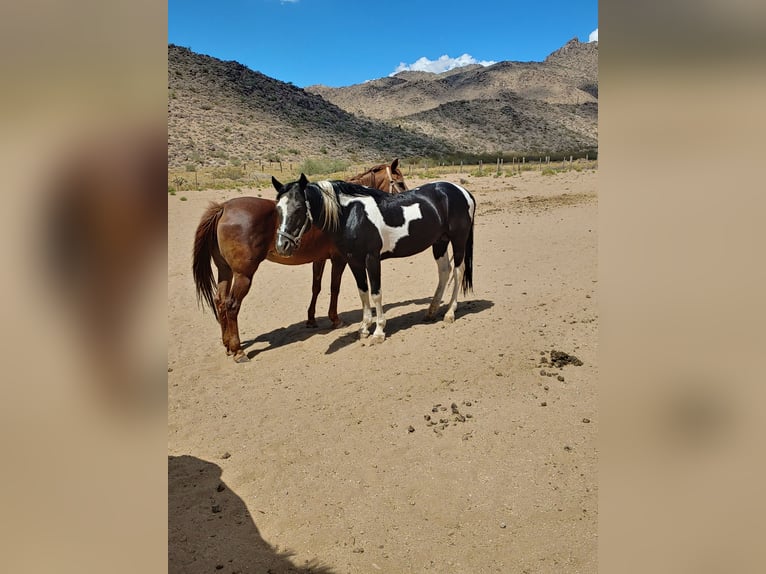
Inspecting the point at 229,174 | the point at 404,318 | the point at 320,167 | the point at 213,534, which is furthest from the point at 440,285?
the point at 320,167

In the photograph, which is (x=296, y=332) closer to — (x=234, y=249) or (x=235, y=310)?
(x=235, y=310)

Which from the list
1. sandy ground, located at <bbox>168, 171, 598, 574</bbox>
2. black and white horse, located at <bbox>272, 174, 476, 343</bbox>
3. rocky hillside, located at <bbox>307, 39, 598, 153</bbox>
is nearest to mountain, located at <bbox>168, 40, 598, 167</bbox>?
rocky hillside, located at <bbox>307, 39, 598, 153</bbox>

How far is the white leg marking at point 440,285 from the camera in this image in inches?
244

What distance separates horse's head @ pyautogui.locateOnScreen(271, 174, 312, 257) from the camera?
4.94 metres

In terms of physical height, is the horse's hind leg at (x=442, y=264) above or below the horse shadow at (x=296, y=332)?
above

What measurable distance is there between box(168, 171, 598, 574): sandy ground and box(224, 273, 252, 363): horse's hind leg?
7.3 inches

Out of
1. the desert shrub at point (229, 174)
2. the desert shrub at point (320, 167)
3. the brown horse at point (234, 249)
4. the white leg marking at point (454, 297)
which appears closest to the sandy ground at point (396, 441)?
the white leg marking at point (454, 297)

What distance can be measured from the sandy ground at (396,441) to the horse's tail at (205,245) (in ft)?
3.15

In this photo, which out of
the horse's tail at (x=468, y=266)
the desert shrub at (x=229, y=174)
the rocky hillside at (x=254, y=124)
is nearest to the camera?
the horse's tail at (x=468, y=266)

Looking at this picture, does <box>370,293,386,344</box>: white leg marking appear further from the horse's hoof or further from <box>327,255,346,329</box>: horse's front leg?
<box>327,255,346,329</box>: horse's front leg

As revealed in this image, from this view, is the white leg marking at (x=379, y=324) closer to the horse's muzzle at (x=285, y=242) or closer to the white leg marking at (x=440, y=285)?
the white leg marking at (x=440, y=285)
